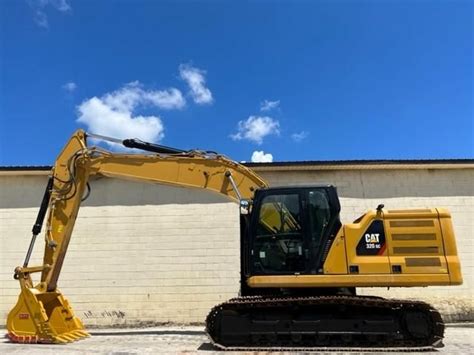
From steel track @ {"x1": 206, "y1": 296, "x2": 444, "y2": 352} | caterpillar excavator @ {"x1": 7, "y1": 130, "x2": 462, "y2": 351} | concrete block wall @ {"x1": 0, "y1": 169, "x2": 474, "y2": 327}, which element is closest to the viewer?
steel track @ {"x1": 206, "y1": 296, "x2": 444, "y2": 352}

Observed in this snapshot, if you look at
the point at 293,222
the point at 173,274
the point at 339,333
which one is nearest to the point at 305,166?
the point at 173,274

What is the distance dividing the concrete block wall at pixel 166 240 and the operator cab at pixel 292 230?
17.0 feet

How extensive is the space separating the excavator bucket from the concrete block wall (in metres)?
3.84

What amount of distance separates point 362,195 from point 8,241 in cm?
1045

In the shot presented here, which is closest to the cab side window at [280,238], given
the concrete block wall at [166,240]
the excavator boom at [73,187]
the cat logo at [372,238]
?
the excavator boom at [73,187]

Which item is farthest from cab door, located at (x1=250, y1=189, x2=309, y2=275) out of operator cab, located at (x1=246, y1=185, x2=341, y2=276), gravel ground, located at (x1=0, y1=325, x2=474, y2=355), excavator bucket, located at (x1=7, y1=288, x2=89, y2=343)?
excavator bucket, located at (x1=7, y1=288, x2=89, y2=343)

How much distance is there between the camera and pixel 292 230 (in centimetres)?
855

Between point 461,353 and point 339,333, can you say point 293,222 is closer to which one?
point 339,333

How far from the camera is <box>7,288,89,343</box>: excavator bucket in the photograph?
9.15m

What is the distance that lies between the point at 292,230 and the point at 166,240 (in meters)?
6.12

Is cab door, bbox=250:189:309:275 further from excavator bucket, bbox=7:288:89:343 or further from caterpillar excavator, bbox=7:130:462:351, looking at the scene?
excavator bucket, bbox=7:288:89:343

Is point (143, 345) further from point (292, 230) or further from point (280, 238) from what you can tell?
point (292, 230)

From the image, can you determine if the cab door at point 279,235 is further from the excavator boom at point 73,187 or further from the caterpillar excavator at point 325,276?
the excavator boom at point 73,187

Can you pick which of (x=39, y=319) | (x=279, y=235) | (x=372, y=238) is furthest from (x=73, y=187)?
(x=372, y=238)
